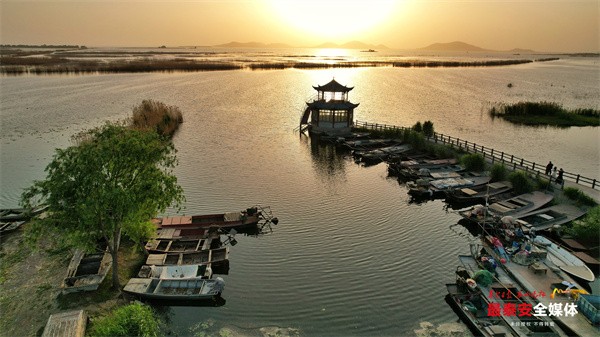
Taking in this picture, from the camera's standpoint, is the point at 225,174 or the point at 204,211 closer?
the point at 204,211

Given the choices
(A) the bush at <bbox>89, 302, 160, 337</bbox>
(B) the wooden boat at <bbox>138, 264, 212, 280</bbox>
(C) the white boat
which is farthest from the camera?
(B) the wooden boat at <bbox>138, 264, 212, 280</bbox>

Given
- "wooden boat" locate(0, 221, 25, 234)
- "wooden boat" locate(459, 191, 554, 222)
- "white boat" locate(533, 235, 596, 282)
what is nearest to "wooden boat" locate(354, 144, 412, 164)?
"wooden boat" locate(459, 191, 554, 222)

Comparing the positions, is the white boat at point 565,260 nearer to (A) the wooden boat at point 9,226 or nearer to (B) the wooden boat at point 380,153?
(B) the wooden boat at point 380,153

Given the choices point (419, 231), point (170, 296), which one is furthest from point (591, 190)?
point (170, 296)

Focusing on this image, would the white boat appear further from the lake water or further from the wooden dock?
the wooden dock

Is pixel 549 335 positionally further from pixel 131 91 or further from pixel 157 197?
pixel 131 91

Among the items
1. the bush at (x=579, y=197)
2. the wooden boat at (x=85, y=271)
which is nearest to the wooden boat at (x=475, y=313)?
the bush at (x=579, y=197)
